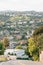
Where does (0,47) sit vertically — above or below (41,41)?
below

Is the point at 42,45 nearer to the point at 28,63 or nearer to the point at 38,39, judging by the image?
the point at 38,39

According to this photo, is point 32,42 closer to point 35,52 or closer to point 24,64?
point 35,52

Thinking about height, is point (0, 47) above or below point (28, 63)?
below

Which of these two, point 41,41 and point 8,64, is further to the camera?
point 41,41

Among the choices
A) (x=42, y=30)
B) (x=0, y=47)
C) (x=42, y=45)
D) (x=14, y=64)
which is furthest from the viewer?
(x=0, y=47)

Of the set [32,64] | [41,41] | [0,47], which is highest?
[32,64]

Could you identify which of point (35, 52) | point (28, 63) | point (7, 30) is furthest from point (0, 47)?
point (7, 30)

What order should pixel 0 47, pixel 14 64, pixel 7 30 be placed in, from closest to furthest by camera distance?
pixel 14 64, pixel 0 47, pixel 7 30

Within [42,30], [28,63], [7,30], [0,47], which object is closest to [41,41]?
[42,30]

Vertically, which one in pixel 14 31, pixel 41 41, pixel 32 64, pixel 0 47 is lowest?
pixel 14 31
